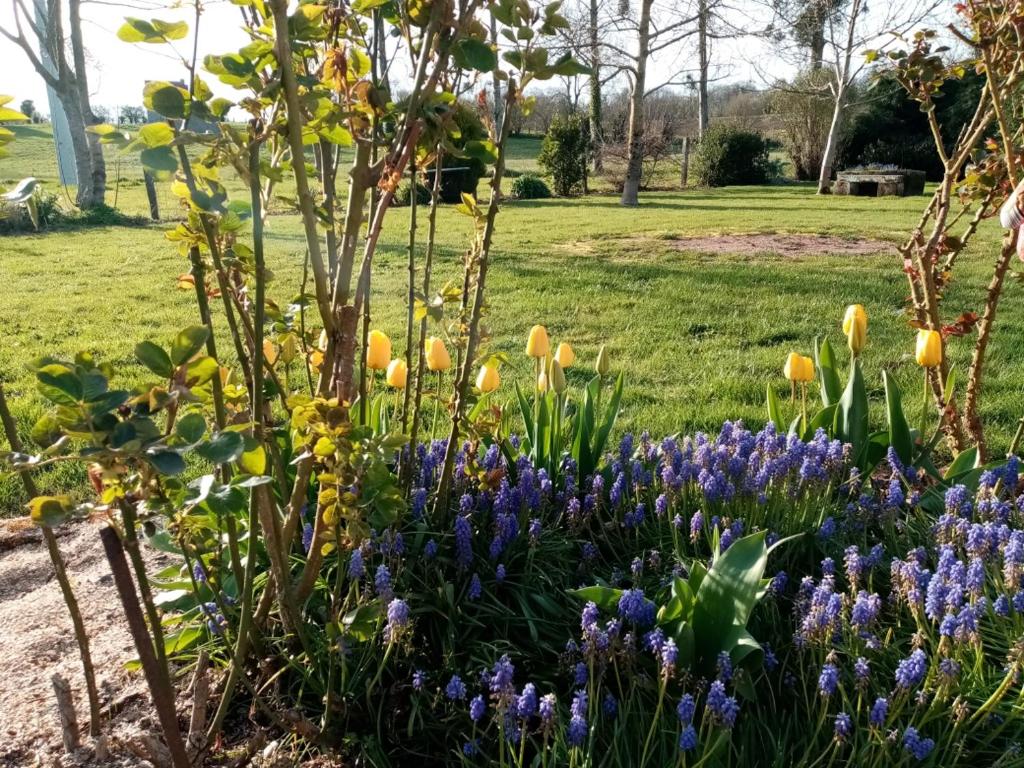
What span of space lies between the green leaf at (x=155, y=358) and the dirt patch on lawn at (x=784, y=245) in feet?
29.5

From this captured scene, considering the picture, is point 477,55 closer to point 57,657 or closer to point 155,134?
point 155,134

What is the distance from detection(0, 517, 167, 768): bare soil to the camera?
1.72 metres

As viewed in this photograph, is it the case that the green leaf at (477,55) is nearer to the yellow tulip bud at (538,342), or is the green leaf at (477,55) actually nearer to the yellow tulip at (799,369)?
the yellow tulip bud at (538,342)

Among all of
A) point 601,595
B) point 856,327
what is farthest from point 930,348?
point 601,595

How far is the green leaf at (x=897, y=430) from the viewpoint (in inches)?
104

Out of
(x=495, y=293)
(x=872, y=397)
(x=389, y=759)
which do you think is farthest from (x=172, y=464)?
(x=495, y=293)

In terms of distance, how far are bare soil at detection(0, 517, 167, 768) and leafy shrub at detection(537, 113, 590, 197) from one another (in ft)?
60.4

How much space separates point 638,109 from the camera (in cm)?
1705

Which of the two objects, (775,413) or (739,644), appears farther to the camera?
(775,413)

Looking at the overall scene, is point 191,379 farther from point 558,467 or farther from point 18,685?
point 558,467

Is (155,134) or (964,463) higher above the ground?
(155,134)

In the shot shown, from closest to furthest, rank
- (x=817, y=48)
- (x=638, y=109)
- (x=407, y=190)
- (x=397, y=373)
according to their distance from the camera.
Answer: (x=397, y=373) → (x=407, y=190) → (x=638, y=109) → (x=817, y=48)

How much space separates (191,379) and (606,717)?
3.47ft

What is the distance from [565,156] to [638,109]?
3287 millimetres
